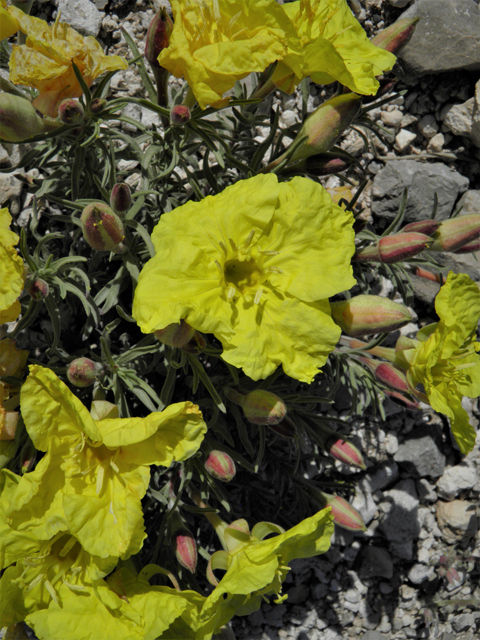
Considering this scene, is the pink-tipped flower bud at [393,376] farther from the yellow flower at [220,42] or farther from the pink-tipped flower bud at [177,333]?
the yellow flower at [220,42]

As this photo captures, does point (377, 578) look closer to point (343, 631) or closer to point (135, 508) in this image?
point (343, 631)

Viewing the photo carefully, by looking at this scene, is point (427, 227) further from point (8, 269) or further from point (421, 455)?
point (8, 269)

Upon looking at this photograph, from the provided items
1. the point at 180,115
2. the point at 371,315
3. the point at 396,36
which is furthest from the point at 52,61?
the point at 371,315

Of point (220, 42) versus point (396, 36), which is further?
point (396, 36)

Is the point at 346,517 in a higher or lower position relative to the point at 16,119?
lower

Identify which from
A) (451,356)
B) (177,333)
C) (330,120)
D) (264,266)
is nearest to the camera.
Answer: (177,333)

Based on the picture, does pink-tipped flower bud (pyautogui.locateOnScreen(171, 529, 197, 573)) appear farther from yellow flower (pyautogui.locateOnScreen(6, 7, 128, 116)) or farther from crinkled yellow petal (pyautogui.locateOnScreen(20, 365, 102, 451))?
yellow flower (pyautogui.locateOnScreen(6, 7, 128, 116))

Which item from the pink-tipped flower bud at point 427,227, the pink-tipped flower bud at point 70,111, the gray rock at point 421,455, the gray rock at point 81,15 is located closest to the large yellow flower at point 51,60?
the pink-tipped flower bud at point 70,111
